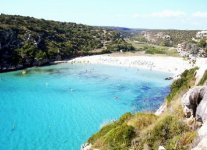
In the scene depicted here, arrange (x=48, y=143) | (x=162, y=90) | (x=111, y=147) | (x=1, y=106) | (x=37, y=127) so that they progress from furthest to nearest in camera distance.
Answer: (x=162, y=90) < (x=1, y=106) < (x=37, y=127) < (x=48, y=143) < (x=111, y=147)

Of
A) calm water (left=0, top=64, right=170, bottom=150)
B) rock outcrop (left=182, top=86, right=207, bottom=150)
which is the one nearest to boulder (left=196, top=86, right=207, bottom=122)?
rock outcrop (left=182, top=86, right=207, bottom=150)

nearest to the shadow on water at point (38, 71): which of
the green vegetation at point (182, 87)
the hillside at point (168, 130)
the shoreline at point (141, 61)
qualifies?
the shoreline at point (141, 61)

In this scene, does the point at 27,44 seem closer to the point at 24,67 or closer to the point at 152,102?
the point at 24,67

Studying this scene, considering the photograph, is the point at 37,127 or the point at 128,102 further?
the point at 128,102

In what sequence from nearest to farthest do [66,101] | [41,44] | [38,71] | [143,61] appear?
[66,101] → [38,71] → [143,61] → [41,44]

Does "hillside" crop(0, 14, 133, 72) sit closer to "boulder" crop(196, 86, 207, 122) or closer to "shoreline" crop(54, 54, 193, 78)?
"shoreline" crop(54, 54, 193, 78)

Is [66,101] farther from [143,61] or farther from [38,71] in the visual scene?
[143,61]

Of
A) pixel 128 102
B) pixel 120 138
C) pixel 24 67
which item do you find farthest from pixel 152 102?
pixel 24 67

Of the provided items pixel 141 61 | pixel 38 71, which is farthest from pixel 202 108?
pixel 141 61
